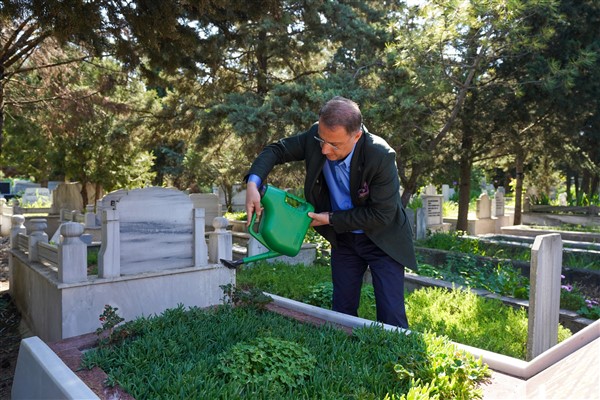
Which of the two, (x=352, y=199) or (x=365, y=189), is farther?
(x=352, y=199)

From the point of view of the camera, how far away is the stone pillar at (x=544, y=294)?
325cm

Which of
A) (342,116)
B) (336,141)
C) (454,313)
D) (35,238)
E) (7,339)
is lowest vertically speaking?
(7,339)

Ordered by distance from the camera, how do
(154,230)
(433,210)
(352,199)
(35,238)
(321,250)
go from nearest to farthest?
(352,199)
(154,230)
(35,238)
(321,250)
(433,210)

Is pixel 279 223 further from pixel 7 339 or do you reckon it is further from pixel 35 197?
pixel 35 197

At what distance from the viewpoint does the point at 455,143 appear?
1109 centimetres

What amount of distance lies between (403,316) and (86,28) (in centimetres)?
435

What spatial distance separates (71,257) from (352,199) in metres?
2.78

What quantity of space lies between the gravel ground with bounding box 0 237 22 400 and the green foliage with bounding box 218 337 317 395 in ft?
8.51

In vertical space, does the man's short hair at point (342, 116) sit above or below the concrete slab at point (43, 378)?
above

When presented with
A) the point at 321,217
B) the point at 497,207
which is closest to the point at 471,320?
the point at 321,217

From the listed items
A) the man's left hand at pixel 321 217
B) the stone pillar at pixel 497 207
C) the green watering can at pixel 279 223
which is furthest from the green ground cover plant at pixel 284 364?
the stone pillar at pixel 497 207

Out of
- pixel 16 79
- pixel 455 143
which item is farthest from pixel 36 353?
pixel 455 143

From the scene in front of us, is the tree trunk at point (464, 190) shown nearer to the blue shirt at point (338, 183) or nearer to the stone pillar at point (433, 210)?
the stone pillar at point (433, 210)

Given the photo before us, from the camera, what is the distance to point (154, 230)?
4.82 metres
